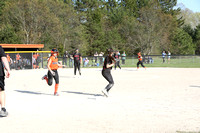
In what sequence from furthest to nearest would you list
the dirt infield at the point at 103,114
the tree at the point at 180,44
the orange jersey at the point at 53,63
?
the tree at the point at 180,44 < the orange jersey at the point at 53,63 < the dirt infield at the point at 103,114

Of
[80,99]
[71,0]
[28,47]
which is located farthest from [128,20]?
[80,99]

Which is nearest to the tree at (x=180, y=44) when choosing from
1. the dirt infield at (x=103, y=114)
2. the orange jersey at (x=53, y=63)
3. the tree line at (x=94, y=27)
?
the tree line at (x=94, y=27)

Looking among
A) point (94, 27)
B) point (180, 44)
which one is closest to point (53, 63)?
point (94, 27)

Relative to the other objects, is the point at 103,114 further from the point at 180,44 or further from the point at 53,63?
the point at 180,44

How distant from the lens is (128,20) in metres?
70.4

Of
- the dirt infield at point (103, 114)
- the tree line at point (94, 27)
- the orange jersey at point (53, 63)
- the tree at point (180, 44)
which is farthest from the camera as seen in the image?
the tree at point (180, 44)

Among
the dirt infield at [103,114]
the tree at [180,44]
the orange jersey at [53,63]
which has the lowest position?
the dirt infield at [103,114]

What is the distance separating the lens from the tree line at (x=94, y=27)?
2018 inches

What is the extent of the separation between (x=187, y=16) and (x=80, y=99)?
A: 92.3 meters

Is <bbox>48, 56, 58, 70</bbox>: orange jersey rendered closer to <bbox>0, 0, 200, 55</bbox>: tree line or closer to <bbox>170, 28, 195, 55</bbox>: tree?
<bbox>0, 0, 200, 55</bbox>: tree line

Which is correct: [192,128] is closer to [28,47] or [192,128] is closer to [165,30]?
[28,47]

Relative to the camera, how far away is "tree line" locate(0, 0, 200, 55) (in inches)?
2018

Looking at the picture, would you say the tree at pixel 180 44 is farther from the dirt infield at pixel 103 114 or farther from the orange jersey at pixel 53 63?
the orange jersey at pixel 53 63

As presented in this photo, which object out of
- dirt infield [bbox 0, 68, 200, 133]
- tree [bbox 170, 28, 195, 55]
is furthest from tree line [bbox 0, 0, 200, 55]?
dirt infield [bbox 0, 68, 200, 133]
